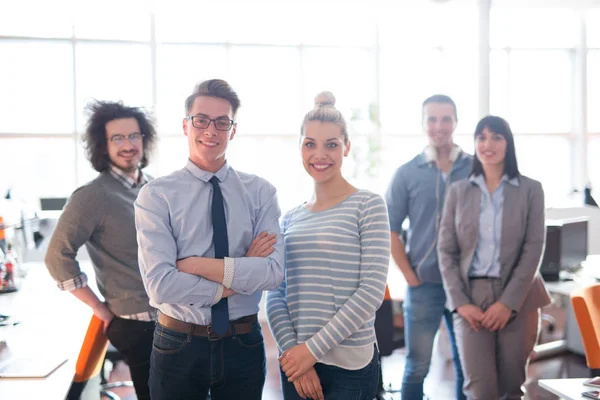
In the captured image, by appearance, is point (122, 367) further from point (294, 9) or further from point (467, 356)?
point (294, 9)

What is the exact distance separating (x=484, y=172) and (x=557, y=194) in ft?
22.3

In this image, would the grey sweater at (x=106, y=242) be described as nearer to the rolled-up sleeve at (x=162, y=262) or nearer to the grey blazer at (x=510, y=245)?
the rolled-up sleeve at (x=162, y=262)

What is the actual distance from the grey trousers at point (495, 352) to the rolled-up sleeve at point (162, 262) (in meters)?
1.34

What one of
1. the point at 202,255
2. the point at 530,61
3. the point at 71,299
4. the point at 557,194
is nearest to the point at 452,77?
the point at 530,61

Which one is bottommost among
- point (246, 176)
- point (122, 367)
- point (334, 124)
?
point (122, 367)

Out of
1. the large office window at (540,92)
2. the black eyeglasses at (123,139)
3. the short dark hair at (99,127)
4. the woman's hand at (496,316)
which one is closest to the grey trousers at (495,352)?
the woman's hand at (496,316)

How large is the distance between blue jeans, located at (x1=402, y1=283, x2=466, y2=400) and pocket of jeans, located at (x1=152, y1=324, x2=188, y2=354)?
58.4 inches

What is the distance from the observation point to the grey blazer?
2492mm

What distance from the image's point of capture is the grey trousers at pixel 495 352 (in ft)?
8.05

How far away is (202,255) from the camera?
180 cm

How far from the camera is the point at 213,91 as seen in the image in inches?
71.7

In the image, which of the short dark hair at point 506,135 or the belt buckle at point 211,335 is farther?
the short dark hair at point 506,135

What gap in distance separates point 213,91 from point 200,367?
0.89 metres

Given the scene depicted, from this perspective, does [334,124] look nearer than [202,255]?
No
